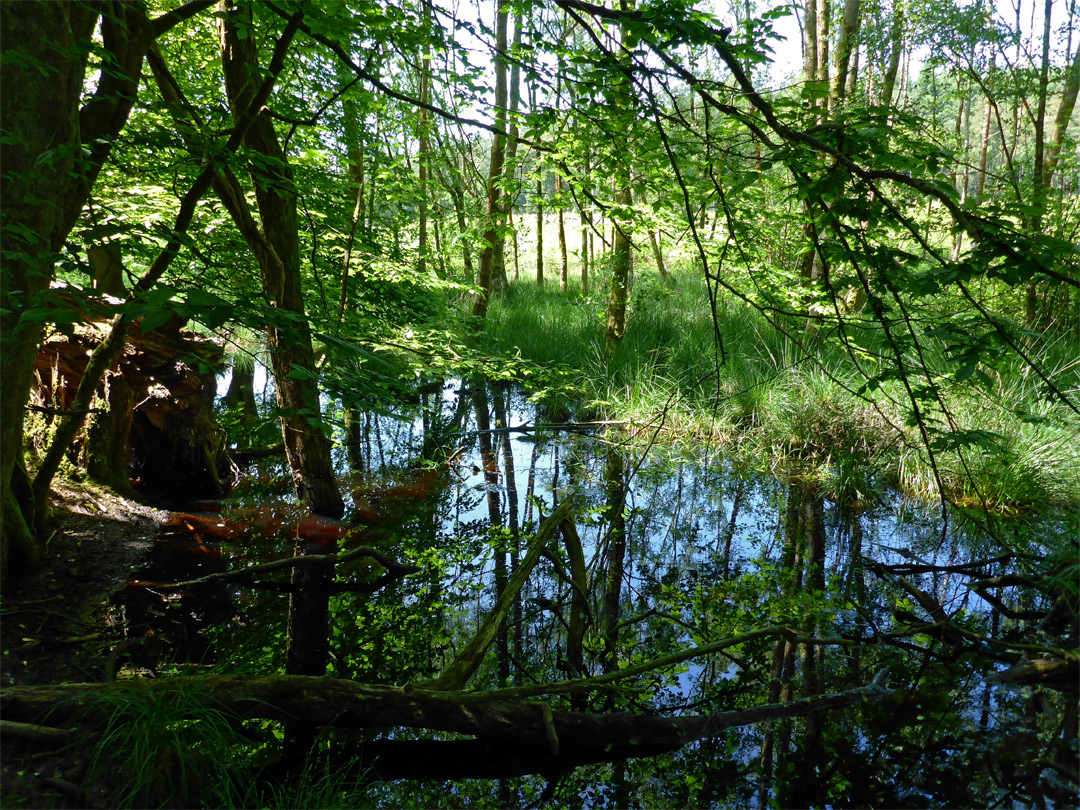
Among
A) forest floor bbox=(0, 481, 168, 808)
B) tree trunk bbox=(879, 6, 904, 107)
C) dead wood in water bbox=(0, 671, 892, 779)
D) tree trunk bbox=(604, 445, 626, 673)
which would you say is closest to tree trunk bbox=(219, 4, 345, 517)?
forest floor bbox=(0, 481, 168, 808)

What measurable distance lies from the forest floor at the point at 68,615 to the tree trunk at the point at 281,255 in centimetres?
107

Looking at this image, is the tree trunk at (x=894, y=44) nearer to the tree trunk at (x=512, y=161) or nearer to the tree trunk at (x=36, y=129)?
the tree trunk at (x=512, y=161)

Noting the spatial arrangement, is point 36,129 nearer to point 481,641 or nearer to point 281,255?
point 281,255

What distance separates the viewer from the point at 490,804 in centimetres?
218

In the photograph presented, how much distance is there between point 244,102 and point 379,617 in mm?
2873

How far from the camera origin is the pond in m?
2.31

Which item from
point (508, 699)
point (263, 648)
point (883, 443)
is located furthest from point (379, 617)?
point (883, 443)

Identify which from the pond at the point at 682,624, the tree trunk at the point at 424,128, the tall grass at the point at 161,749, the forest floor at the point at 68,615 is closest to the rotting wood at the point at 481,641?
the pond at the point at 682,624

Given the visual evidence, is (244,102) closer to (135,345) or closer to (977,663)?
(135,345)

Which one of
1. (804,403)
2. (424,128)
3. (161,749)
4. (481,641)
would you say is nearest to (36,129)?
(161,749)

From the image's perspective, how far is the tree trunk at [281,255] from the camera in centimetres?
328

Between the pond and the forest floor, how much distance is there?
0.56ft

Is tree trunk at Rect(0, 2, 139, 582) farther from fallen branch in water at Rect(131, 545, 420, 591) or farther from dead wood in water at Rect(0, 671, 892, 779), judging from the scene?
fallen branch in water at Rect(131, 545, 420, 591)

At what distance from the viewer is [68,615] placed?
3070 mm
